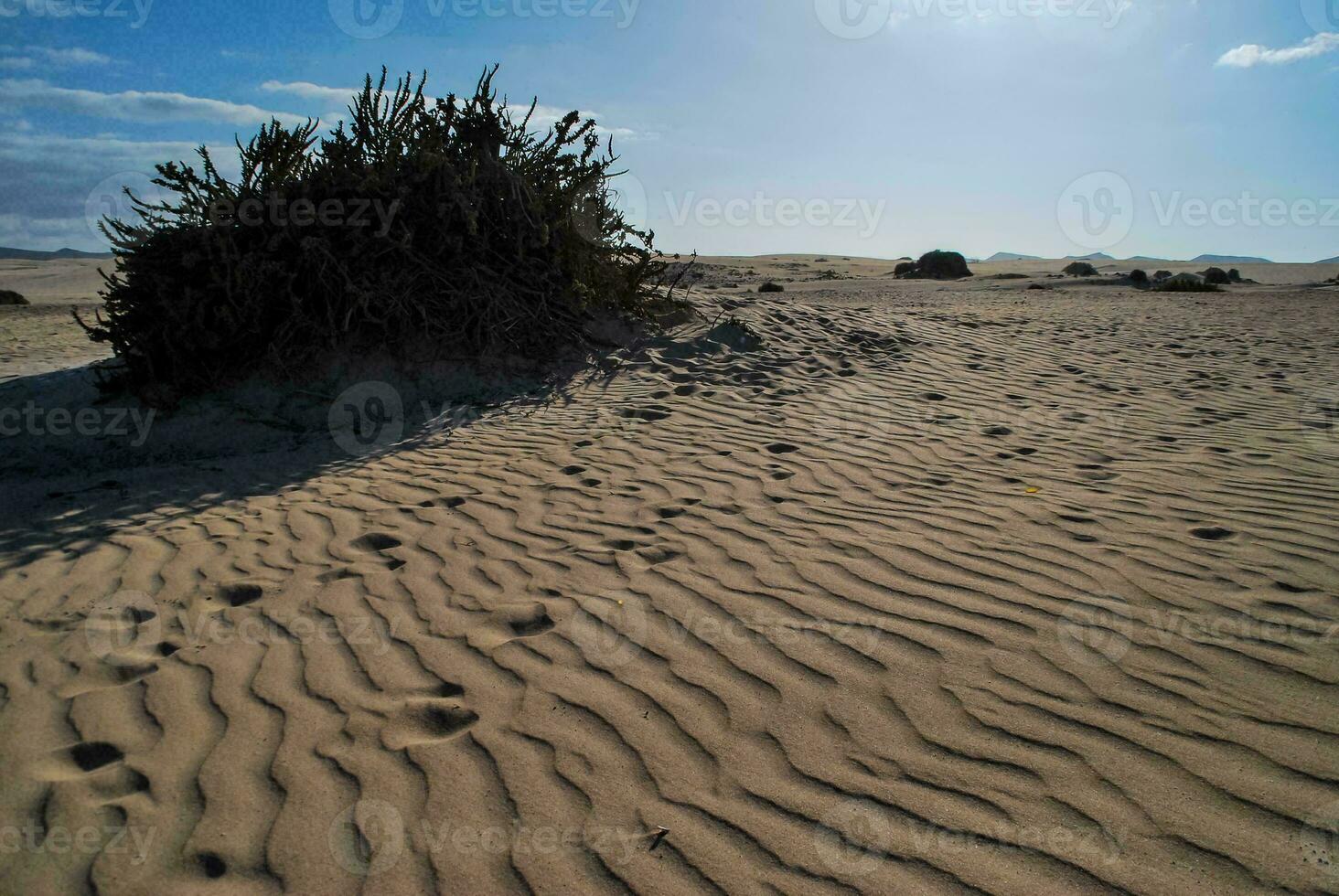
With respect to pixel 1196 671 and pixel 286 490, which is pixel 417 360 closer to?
pixel 286 490

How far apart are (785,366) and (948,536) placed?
4.21m
